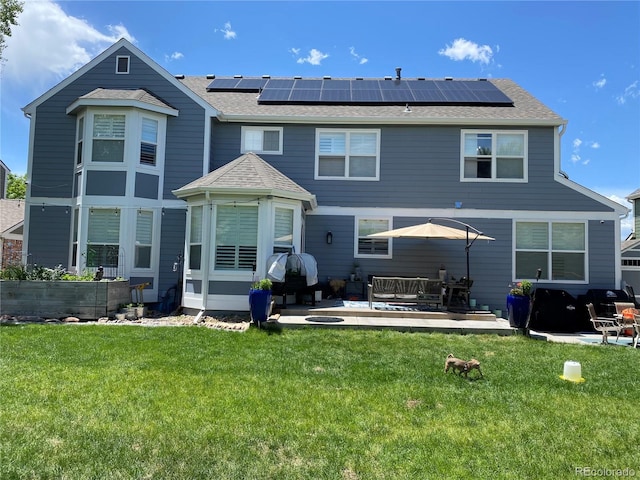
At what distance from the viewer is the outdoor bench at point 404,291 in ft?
32.2

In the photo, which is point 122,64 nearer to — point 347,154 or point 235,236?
point 235,236

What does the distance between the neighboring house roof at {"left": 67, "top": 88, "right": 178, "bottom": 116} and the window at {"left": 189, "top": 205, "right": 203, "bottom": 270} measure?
3399mm

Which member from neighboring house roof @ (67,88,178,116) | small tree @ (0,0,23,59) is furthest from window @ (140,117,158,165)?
small tree @ (0,0,23,59)

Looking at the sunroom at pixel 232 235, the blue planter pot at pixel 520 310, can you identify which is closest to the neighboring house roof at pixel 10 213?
the sunroom at pixel 232 235

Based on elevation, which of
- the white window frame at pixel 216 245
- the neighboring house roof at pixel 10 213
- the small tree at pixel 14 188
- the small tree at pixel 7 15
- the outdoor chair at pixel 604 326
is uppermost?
the small tree at pixel 7 15

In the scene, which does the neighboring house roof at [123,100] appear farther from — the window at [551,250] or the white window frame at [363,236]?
the window at [551,250]

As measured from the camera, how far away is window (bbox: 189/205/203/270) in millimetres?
10375

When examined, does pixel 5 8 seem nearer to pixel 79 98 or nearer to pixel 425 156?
pixel 79 98

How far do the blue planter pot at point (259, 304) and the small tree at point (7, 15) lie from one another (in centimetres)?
1315

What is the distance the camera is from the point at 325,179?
12.6 meters

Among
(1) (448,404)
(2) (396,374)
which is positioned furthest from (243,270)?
(1) (448,404)

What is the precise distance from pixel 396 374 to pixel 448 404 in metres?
1.17

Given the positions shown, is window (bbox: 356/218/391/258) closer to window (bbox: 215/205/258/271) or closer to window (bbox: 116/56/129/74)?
window (bbox: 215/205/258/271)

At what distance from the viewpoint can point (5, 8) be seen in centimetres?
1327
